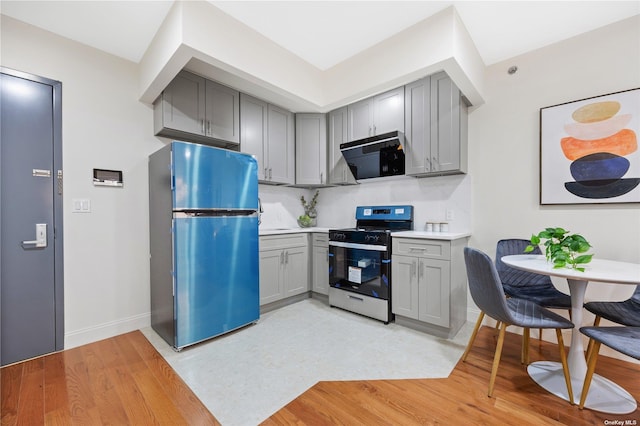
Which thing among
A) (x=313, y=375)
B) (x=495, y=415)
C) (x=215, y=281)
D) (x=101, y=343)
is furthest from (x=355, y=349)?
(x=101, y=343)

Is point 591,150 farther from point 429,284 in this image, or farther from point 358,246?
point 358,246

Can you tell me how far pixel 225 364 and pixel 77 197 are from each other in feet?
6.29

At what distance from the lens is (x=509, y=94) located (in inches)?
103

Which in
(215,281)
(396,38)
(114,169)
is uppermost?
(396,38)

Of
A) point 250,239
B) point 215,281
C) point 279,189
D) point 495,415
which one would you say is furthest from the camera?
point 279,189

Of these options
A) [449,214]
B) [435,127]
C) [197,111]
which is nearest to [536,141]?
[435,127]

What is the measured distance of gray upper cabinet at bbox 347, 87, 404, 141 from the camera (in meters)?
2.86

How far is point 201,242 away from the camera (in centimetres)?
227

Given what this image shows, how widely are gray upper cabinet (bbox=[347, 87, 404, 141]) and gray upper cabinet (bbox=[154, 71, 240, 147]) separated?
1.35 meters

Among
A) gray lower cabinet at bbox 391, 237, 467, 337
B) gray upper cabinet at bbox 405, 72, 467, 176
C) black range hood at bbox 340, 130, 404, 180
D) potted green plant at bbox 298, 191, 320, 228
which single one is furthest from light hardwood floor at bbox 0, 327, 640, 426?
potted green plant at bbox 298, 191, 320, 228

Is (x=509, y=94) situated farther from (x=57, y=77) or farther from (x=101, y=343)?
(x=101, y=343)

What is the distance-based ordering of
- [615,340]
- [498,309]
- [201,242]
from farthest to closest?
[201,242]
[498,309]
[615,340]

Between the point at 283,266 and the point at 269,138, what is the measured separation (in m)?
1.56

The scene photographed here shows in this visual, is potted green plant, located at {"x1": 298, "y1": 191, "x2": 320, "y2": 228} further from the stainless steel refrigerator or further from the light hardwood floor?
the light hardwood floor
